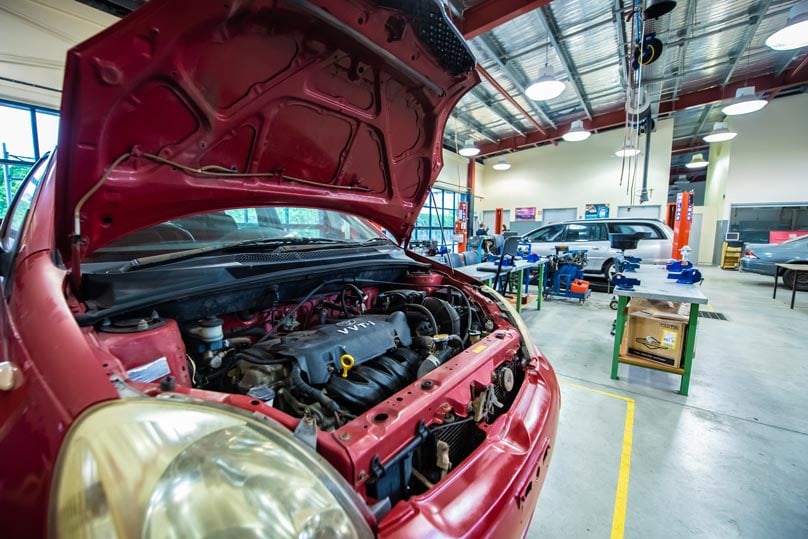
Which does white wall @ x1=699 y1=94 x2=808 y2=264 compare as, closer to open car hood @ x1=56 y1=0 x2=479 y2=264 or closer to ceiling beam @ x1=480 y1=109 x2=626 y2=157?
ceiling beam @ x1=480 y1=109 x2=626 y2=157

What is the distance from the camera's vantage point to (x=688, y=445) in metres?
2.02

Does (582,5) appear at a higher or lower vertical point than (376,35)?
higher

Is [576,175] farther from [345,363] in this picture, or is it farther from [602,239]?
[345,363]

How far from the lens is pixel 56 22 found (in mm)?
4102

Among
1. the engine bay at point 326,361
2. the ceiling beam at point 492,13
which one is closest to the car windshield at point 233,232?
the engine bay at point 326,361

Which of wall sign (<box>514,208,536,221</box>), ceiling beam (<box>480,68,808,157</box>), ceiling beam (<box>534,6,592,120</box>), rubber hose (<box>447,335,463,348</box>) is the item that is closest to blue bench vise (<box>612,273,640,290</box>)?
rubber hose (<box>447,335,463,348</box>)

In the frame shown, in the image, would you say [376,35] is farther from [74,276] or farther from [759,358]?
[759,358]

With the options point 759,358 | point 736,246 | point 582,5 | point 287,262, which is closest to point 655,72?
point 582,5

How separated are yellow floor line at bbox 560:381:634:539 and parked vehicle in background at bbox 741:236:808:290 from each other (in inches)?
289

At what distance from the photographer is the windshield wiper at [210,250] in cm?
112

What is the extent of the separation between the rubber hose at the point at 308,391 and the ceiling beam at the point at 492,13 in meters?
5.19

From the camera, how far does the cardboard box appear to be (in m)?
2.60

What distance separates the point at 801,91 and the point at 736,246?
444 centimetres

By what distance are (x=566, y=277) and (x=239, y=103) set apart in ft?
19.5
